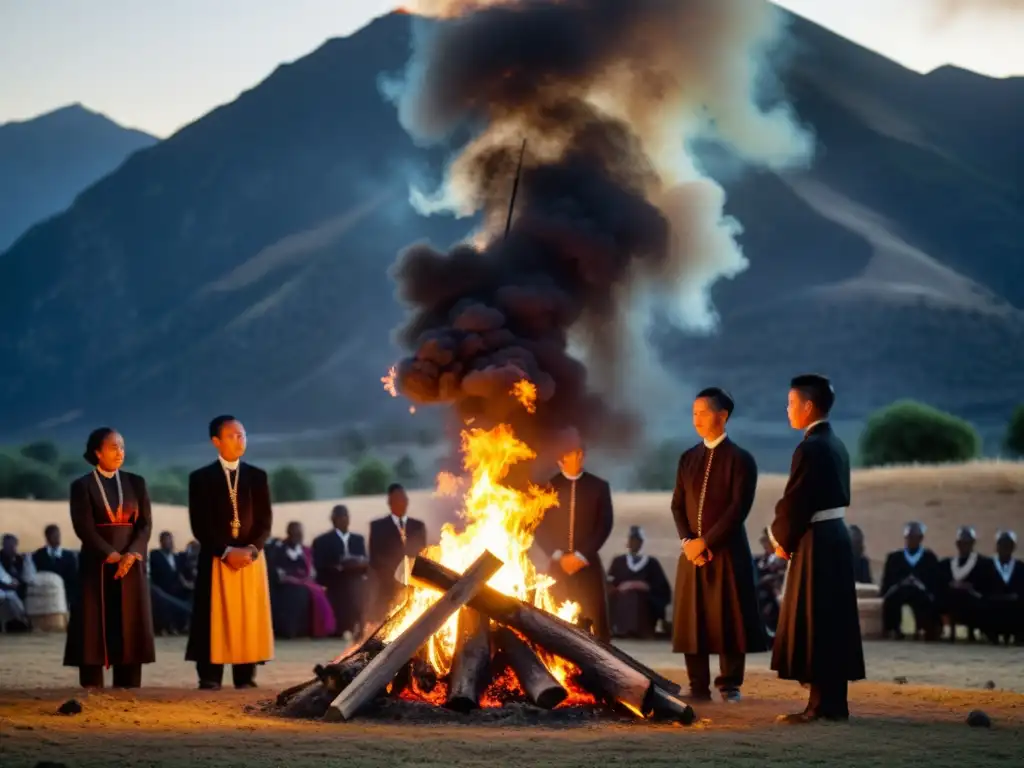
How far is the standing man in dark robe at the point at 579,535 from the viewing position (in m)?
15.1

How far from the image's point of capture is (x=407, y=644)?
11.4 m

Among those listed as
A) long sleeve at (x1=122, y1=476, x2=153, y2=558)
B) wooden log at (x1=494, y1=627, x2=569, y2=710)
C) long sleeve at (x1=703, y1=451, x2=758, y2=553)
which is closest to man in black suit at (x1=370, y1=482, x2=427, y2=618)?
long sleeve at (x1=122, y1=476, x2=153, y2=558)

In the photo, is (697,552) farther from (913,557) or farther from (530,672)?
(913,557)

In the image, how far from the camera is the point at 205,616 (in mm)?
13289

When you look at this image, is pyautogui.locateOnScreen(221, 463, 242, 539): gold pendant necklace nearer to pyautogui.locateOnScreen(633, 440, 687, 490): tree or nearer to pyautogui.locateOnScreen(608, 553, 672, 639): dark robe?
pyautogui.locateOnScreen(608, 553, 672, 639): dark robe

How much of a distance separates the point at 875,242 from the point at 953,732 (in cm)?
14550

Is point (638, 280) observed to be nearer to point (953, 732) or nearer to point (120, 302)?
point (953, 732)

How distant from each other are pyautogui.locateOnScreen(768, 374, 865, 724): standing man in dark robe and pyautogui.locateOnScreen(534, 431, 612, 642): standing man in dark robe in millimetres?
4163

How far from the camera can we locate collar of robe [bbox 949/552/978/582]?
21.6 m

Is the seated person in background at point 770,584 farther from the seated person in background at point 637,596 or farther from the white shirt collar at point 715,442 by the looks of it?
the white shirt collar at point 715,442

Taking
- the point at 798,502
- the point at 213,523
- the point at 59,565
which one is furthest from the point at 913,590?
the point at 59,565

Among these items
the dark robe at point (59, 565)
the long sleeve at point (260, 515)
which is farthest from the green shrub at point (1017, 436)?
the long sleeve at point (260, 515)

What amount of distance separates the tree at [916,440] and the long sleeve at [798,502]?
59.6 meters

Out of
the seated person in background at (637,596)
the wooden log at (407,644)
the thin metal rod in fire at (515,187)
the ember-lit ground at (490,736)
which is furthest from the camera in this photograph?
the seated person in background at (637,596)
